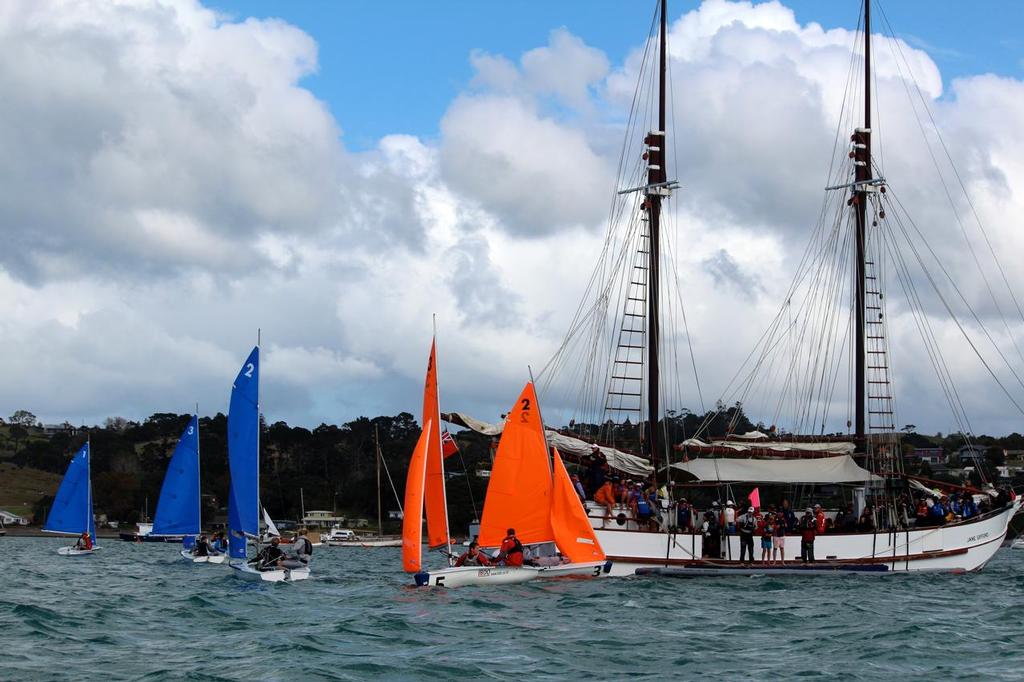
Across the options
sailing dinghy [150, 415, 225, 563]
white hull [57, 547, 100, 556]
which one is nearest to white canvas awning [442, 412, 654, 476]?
sailing dinghy [150, 415, 225, 563]

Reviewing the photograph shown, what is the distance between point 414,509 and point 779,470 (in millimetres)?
22009

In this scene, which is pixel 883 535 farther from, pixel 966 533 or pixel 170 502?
pixel 170 502

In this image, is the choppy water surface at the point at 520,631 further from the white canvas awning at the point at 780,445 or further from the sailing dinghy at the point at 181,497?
the sailing dinghy at the point at 181,497

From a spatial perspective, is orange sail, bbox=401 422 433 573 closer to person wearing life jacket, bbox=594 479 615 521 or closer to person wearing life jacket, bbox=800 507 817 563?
person wearing life jacket, bbox=594 479 615 521

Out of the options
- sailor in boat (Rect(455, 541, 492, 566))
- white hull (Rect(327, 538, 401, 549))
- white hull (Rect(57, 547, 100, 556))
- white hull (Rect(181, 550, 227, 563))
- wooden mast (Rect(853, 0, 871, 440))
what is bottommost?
white hull (Rect(327, 538, 401, 549))

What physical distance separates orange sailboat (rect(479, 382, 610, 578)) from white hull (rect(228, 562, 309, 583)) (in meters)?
8.37

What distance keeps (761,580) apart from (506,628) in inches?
795

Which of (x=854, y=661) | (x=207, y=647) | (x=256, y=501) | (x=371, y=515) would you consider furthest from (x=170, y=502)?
(x=371, y=515)

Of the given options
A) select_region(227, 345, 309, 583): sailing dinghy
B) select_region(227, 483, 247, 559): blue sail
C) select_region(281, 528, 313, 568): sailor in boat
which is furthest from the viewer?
select_region(227, 483, 247, 559): blue sail

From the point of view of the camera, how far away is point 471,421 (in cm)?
6041

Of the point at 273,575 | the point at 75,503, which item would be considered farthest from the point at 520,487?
the point at 75,503

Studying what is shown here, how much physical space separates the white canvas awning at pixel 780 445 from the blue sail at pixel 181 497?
3835 centimetres

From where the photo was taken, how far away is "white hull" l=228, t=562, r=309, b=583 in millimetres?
50219

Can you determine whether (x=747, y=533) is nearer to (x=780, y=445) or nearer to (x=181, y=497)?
(x=780, y=445)
